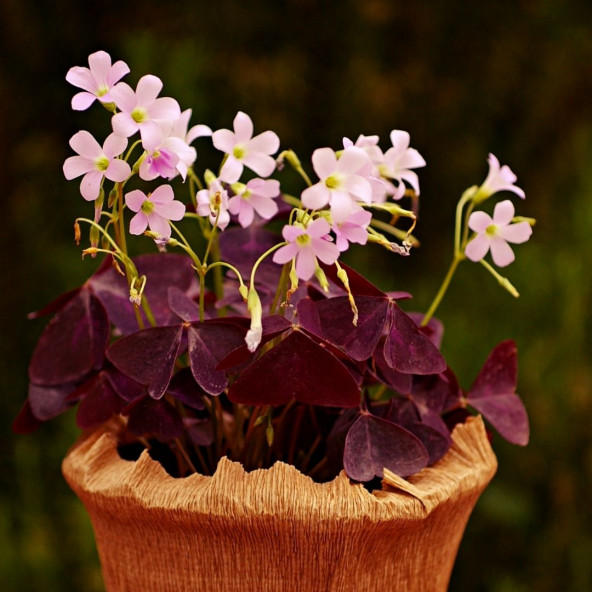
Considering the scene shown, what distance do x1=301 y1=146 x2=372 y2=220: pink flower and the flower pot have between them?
5.1 inches

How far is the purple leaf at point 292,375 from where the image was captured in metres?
0.41

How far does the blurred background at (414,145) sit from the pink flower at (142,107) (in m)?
0.81

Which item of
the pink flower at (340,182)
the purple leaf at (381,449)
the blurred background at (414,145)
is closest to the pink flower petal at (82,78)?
the pink flower at (340,182)

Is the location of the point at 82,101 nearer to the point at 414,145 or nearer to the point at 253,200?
the point at 253,200

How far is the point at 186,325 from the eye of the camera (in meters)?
0.44

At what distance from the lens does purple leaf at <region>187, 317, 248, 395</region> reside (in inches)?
16.7

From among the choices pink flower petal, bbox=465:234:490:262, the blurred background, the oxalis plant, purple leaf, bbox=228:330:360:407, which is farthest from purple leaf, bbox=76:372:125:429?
the blurred background

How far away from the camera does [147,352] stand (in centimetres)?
45

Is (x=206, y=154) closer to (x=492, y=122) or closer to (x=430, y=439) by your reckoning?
(x=492, y=122)

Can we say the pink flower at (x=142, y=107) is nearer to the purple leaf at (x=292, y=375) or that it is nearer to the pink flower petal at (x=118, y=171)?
the pink flower petal at (x=118, y=171)

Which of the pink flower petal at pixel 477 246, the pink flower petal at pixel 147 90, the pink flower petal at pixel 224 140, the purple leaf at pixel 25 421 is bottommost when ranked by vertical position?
the purple leaf at pixel 25 421

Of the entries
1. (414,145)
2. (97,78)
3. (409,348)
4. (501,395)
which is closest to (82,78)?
(97,78)

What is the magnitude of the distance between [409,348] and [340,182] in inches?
4.2

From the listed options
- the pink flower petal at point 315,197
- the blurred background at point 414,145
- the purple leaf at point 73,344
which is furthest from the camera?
the blurred background at point 414,145
